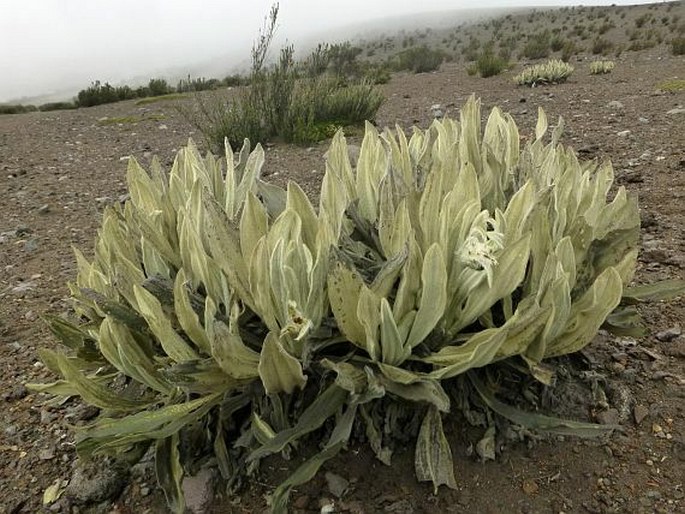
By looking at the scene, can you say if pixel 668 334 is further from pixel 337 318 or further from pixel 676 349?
pixel 337 318

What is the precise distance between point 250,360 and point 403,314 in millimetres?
381

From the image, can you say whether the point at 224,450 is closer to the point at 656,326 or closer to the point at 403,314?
the point at 403,314

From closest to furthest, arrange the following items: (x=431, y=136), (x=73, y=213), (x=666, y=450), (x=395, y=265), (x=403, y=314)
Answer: (x=395, y=265) < (x=403, y=314) < (x=666, y=450) < (x=431, y=136) < (x=73, y=213)

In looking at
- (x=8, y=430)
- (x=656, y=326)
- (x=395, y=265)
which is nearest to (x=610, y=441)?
(x=656, y=326)

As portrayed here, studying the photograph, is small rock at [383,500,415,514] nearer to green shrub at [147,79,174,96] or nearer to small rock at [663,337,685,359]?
small rock at [663,337,685,359]

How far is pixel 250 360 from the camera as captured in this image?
56.2 inches

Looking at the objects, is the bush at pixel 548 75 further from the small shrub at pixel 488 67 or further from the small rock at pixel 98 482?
the small rock at pixel 98 482

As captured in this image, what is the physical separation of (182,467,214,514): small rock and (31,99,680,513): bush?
0.04 metres

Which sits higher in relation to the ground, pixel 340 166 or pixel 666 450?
pixel 340 166

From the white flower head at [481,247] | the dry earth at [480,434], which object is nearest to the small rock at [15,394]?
the dry earth at [480,434]

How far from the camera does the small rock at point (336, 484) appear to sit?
5.21ft

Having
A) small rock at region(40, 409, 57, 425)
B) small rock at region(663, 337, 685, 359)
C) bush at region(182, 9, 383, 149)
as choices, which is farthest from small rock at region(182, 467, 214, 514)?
bush at region(182, 9, 383, 149)

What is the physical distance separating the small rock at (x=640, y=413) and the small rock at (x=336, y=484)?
82 cm

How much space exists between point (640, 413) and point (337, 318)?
3.05ft
